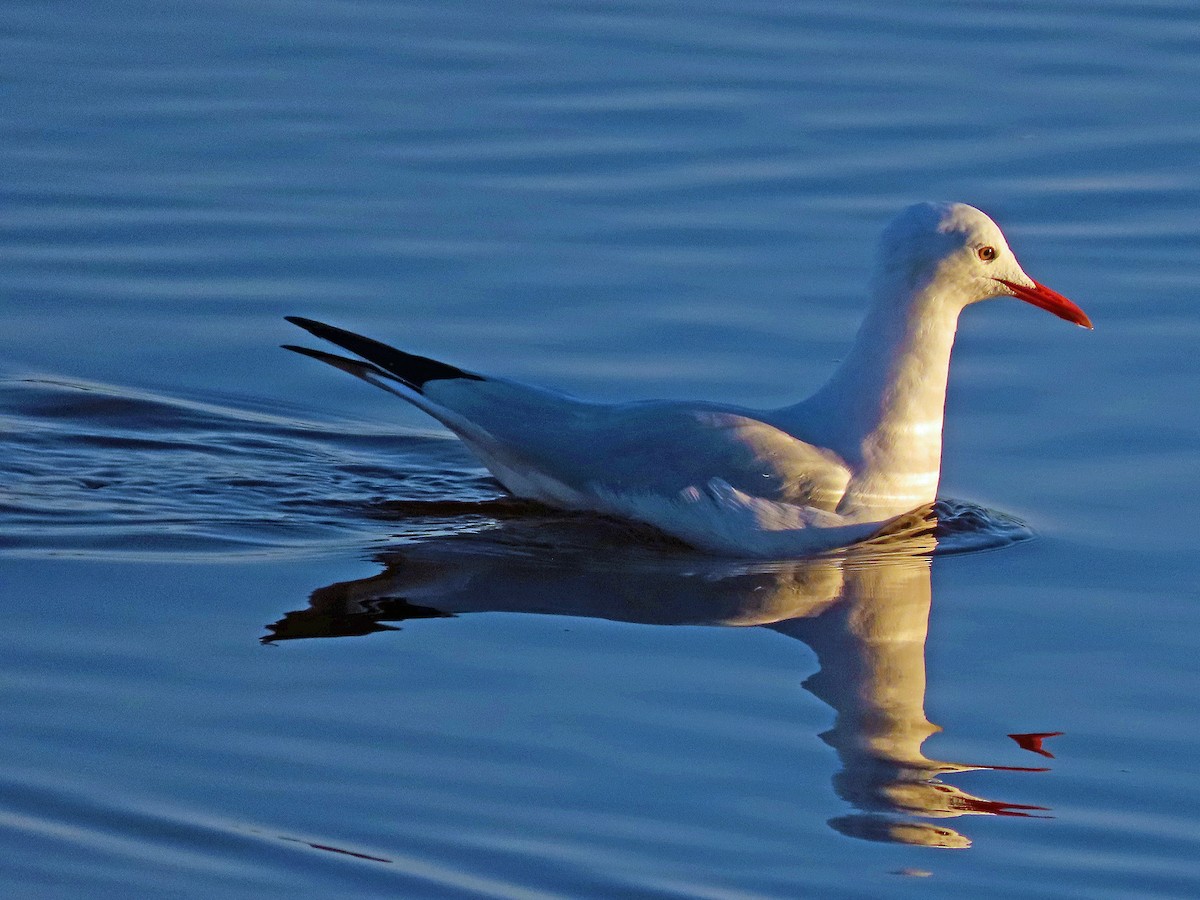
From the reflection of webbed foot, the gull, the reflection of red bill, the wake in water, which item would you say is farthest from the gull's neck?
the reflection of red bill

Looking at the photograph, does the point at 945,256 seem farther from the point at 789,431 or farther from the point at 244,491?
the point at 244,491

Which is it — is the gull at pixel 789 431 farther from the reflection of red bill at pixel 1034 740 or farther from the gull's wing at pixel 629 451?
the reflection of red bill at pixel 1034 740

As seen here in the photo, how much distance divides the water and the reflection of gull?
2cm

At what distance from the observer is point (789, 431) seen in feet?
25.3

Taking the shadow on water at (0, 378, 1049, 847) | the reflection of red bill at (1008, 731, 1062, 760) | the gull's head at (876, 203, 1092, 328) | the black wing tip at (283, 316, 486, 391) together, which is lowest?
the reflection of red bill at (1008, 731, 1062, 760)

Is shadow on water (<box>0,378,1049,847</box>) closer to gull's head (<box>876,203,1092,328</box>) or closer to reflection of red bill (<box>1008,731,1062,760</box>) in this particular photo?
reflection of red bill (<box>1008,731,1062,760</box>)

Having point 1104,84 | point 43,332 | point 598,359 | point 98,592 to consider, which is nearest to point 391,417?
point 598,359

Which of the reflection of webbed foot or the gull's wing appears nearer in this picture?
the reflection of webbed foot

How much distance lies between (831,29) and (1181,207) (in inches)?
121

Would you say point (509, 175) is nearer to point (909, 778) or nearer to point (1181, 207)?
point (1181, 207)

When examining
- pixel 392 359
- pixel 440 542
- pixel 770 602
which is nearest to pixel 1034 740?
pixel 770 602

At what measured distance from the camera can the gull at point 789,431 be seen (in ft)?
24.9

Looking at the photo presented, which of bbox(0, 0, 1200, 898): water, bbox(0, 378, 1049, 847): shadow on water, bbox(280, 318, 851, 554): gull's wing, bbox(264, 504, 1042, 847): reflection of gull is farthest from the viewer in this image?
bbox(280, 318, 851, 554): gull's wing

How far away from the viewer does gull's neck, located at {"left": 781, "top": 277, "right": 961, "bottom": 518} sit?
775cm
